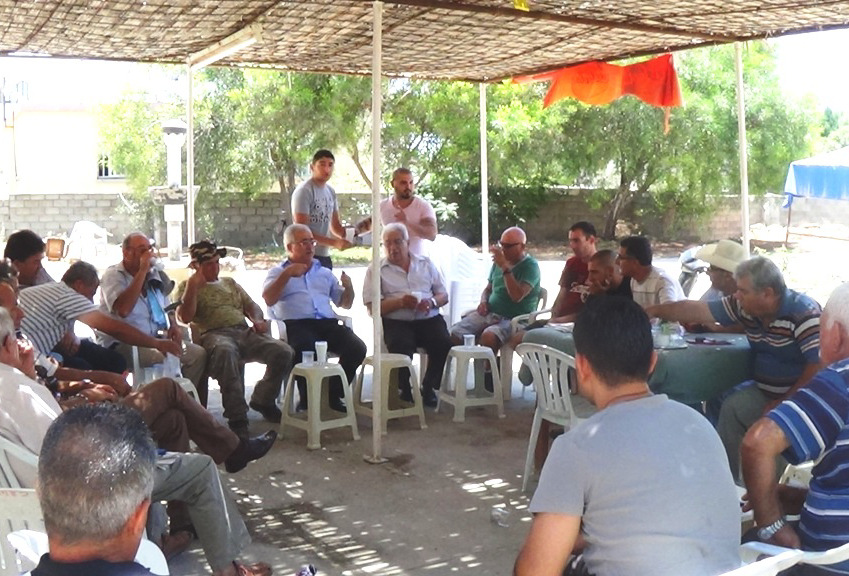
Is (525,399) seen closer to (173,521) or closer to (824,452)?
(173,521)

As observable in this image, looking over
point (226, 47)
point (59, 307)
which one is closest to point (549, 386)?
point (59, 307)

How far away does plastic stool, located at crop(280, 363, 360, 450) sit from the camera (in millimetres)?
5383

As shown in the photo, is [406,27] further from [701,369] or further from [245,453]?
[245,453]

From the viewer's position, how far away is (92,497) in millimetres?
1611

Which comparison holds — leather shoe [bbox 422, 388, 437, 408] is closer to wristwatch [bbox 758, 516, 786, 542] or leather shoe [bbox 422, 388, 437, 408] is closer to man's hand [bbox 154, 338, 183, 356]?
man's hand [bbox 154, 338, 183, 356]

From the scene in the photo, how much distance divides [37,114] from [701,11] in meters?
23.0

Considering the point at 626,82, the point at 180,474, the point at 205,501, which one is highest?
the point at 626,82

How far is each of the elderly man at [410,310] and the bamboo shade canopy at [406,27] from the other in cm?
143

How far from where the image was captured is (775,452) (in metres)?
2.34

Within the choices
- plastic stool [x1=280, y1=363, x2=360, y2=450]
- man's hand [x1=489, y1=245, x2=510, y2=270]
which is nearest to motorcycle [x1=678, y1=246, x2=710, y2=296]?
man's hand [x1=489, y1=245, x2=510, y2=270]

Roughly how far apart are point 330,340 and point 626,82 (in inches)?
128

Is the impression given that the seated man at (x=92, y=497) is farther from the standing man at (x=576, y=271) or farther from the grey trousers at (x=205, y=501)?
the standing man at (x=576, y=271)

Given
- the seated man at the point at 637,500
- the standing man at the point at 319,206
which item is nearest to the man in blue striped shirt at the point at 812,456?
the seated man at the point at 637,500

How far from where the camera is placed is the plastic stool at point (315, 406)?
17.7 feet
